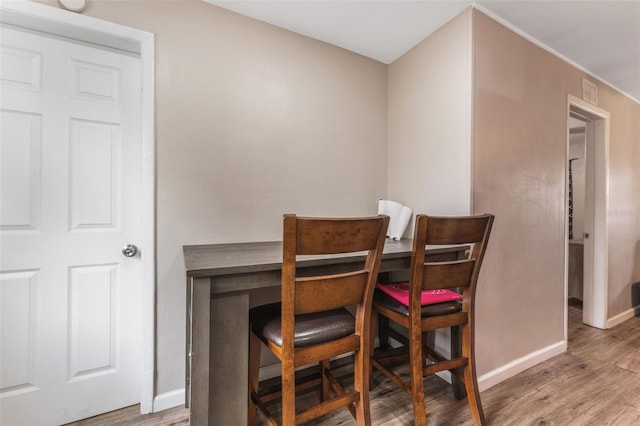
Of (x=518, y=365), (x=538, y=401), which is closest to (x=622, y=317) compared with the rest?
(x=518, y=365)

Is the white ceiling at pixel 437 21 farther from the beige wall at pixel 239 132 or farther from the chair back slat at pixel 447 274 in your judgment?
the chair back slat at pixel 447 274

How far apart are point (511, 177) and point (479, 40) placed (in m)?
0.91

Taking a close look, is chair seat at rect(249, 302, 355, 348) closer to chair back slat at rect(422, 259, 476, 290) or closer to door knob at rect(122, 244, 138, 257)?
chair back slat at rect(422, 259, 476, 290)

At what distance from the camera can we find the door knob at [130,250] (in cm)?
159

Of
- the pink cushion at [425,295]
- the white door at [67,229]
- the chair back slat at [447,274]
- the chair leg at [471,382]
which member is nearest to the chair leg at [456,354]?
the chair leg at [471,382]

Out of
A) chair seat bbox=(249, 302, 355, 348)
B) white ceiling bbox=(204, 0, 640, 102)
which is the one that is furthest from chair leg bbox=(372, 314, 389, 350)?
white ceiling bbox=(204, 0, 640, 102)

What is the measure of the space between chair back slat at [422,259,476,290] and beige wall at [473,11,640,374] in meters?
0.54

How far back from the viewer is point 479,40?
1.77 meters

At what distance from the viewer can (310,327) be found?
1.14 metres

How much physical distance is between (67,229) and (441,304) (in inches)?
77.5

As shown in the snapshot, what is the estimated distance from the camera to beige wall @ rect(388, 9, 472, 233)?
1.79 metres

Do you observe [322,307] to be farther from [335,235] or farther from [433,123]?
[433,123]

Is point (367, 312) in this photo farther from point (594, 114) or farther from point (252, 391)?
point (594, 114)

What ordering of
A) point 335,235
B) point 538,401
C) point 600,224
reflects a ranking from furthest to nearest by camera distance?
point 600,224
point 538,401
point 335,235
